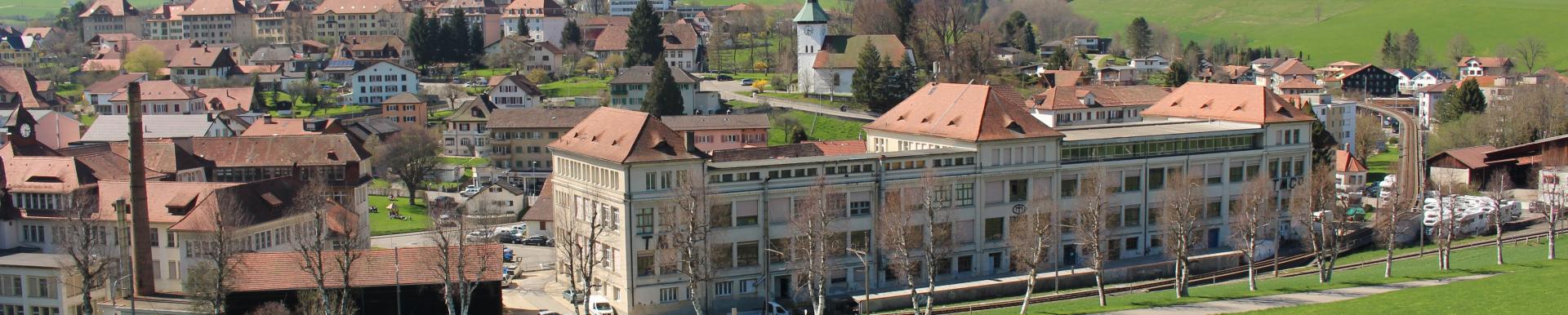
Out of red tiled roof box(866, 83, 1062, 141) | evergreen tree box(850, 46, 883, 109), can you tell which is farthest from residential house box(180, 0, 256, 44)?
red tiled roof box(866, 83, 1062, 141)

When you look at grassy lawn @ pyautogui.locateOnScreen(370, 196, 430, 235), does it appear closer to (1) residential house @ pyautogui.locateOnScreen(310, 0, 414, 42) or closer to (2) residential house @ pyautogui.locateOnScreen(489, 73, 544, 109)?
(2) residential house @ pyautogui.locateOnScreen(489, 73, 544, 109)

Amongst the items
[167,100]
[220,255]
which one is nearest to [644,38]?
[167,100]

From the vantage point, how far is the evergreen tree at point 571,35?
150 m

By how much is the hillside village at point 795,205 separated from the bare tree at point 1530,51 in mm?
66268

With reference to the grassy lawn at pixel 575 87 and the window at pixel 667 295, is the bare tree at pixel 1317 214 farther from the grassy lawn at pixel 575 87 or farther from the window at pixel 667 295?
the grassy lawn at pixel 575 87

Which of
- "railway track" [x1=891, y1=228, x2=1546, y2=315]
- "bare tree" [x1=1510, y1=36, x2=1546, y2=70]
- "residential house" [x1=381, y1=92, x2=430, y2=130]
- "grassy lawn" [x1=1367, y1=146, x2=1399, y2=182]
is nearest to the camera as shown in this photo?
"railway track" [x1=891, y1=228, x2=1546, y2=315]

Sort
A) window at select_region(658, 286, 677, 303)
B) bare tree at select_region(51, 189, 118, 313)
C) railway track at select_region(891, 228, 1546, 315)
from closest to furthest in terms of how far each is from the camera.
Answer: bare tree at select_region(51, 189, 118, 313) < railway track at select_region(891, 228, 1546, 315) < window at select_region(658, 286, 677, 303)

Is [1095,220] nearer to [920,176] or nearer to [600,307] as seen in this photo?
[920,176]

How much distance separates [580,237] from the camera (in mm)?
60688

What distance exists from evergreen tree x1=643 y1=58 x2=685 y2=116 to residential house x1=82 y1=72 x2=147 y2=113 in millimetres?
49185

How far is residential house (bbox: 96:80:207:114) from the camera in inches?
4631

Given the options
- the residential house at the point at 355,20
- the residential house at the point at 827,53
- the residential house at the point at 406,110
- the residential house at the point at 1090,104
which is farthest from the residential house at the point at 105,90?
the residential house at the point at 1090,104

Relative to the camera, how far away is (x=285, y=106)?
126 m

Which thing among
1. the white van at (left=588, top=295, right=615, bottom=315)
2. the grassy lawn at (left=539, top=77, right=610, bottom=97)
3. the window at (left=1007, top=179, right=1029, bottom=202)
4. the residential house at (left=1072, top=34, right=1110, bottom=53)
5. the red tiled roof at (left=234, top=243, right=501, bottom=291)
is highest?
the residential house at (left=1072, top=34, right=1110, bottom=53)
